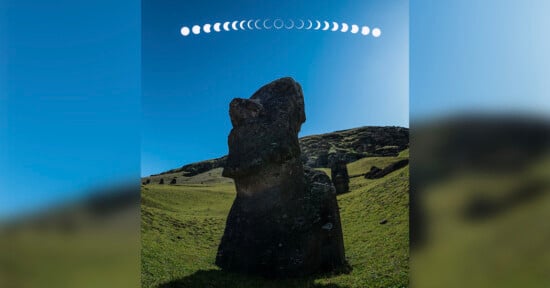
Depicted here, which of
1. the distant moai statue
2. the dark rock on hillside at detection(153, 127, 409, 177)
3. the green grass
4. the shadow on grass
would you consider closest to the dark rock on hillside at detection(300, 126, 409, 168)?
the dark rock on hillside at detection(153, 127, 409, 177)

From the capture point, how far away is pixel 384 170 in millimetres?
10492

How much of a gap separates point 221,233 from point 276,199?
149 cm

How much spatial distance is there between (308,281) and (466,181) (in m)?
3.92

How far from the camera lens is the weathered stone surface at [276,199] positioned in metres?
9.66

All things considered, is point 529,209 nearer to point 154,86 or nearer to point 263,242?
point 263,242

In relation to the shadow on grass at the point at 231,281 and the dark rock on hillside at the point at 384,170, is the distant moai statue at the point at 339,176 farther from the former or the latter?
the shadow on grass at the point at 231,281

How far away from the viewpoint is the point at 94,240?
7.52 meters

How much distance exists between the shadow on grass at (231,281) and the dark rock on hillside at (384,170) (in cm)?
261

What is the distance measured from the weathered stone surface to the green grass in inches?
11.3

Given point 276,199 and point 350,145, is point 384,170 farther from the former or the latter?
point 276,199

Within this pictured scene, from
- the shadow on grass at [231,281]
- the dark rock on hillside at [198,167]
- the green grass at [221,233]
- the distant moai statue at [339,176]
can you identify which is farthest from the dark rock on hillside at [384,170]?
the dark rock on hillside at [198,167]

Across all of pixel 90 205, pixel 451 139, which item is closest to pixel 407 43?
pixel 451 139

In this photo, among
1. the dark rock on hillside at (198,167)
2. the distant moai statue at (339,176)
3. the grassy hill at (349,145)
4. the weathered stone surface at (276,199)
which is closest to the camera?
the weathered stone surface at (276,199)

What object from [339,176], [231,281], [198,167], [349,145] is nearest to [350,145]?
[349,145]
